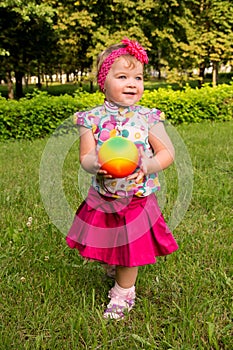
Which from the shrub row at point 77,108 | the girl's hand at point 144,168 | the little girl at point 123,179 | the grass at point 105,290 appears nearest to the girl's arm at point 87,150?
the little girl at point 123,179

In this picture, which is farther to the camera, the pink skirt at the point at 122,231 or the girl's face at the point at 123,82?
the pink skirt at the point at 122,231

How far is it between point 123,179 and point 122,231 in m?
0.31

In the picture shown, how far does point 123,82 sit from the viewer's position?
2275 mm

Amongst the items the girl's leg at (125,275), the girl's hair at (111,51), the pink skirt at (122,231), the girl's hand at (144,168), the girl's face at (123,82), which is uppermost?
the girl's hair at (111,51)

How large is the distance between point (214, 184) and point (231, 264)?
1.96 metres

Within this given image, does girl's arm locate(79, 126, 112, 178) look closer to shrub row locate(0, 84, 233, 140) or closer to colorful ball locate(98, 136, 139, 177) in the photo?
Answer: colorful ball locate(98, 136, 139, 177)

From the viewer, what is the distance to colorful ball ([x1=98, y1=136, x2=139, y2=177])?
208 centimetres

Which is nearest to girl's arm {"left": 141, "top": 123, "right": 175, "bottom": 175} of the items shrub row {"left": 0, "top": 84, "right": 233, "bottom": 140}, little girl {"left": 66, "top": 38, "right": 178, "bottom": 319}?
little girl {"left": 66, "top": 38, "right": 178, "bottom": 319}

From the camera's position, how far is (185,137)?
8.34 metres

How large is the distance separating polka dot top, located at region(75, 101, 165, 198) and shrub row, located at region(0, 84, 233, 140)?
Result: 288 inches

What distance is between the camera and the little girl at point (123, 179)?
2285mm

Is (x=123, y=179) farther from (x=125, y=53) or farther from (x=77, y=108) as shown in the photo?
(x=77, y=108)

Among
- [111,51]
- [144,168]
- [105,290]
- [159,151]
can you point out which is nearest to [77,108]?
[105,290]

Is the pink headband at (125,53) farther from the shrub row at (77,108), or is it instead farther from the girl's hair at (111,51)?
the shrub row at (77,108)
